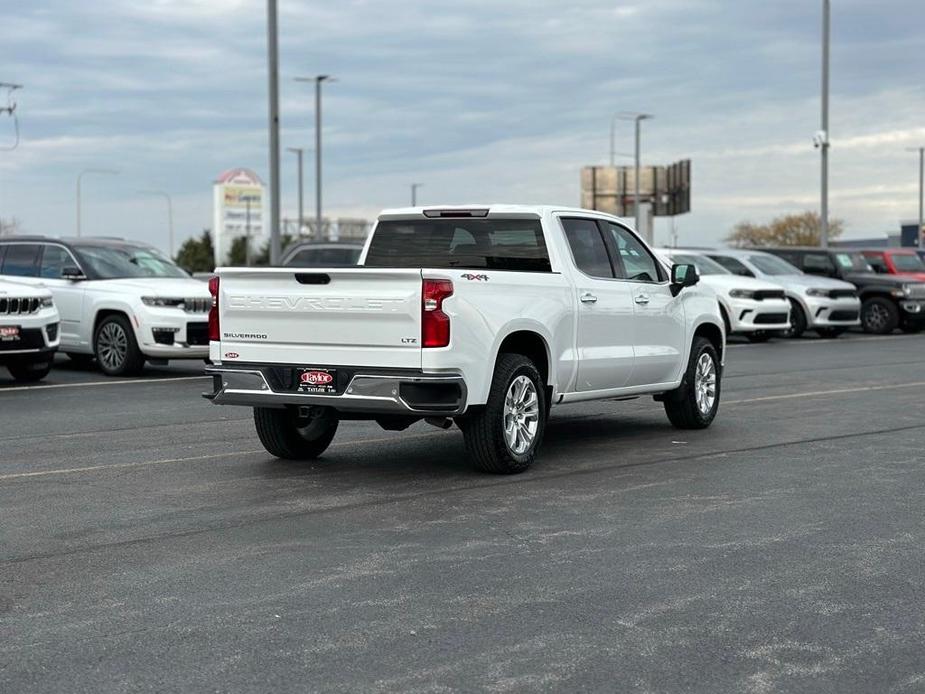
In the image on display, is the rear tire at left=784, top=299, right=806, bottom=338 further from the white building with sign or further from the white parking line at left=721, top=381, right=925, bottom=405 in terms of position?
the white building with sign

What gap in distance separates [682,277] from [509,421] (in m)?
2.87

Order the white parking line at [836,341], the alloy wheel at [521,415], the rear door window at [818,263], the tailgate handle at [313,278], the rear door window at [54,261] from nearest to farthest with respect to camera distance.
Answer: the tailgate handle at [313,278] < the alloy wheel at [521,415] < the rear door window at [54,261] < the white parking line at [836,341] < the rear door window at [818,263]

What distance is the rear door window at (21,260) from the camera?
19125 mm

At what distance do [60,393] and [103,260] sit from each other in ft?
12.4

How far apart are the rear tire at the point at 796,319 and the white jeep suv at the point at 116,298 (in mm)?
13646

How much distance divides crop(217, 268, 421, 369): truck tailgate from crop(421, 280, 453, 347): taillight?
0.14ft

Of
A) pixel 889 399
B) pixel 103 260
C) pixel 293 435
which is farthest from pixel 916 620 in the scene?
pixel 103 260

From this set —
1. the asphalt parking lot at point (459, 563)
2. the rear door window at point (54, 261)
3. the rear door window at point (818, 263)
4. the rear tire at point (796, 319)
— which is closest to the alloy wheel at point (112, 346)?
the rear door window at point (54, 261)

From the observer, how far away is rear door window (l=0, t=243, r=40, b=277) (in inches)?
753

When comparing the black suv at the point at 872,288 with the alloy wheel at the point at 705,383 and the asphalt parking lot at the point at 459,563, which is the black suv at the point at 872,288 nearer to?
the alloy wheel at the point at 705,383

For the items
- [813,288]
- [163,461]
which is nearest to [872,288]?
[813,288]

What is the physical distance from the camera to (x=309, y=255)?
24.0 metres

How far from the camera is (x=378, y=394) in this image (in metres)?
8.81

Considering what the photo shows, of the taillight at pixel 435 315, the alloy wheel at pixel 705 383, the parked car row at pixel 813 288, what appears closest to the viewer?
the taillight at pixel 435 315
